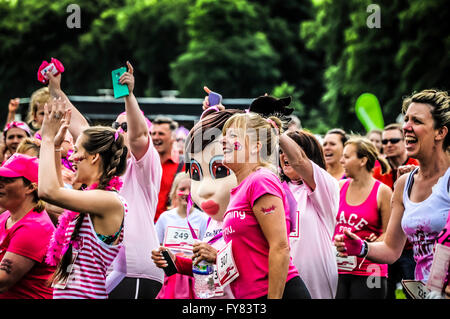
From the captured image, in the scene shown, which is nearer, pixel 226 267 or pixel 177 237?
pixel 226 267

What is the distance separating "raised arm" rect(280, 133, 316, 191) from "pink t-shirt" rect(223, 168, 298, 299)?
1.87 feet

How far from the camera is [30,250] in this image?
141 inches

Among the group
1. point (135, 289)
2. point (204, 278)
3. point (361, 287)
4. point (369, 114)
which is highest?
point (369, 114)

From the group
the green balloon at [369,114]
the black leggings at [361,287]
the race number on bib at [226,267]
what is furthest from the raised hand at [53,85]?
the green balloon at [369,114]

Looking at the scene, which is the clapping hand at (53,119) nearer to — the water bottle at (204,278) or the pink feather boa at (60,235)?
the pink feather boa at (60,235)

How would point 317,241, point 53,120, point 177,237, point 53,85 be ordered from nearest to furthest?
point 53,120, point 317,241, point 53,85, point 177,237

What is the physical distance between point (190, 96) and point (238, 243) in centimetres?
2973

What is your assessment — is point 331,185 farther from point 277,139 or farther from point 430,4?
point 430,4

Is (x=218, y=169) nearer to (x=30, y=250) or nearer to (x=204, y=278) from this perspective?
(x=204, y=278)

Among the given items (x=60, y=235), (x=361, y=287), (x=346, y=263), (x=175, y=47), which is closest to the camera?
(x=60, y=235)

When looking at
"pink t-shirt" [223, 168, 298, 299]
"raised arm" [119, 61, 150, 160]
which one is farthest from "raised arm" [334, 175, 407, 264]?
"raised arm" [119, 61, 150, 160]

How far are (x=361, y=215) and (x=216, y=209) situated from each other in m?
2.39

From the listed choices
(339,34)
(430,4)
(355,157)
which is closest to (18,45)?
(339,34)

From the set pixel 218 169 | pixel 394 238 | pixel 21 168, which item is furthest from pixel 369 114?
pixel 21 168
